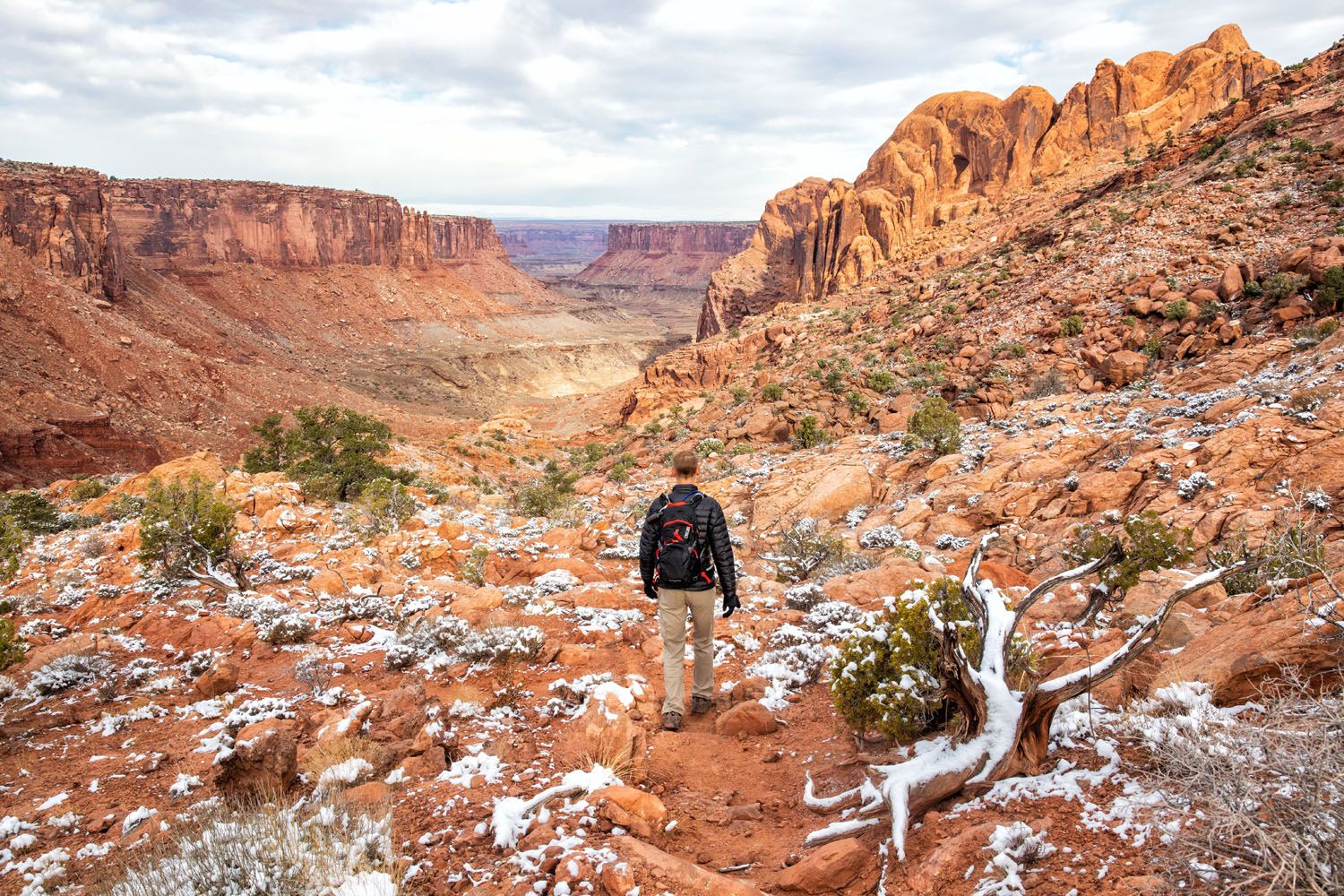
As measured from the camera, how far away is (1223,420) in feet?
28.0

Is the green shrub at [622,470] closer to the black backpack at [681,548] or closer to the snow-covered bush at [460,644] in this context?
the snow-covered bush at [460,644]

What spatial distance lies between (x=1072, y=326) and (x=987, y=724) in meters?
17.9

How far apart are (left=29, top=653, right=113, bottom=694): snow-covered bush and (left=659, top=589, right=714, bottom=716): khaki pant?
4765 millimetres

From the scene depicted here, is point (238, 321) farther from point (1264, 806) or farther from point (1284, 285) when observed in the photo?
point (1264, 806)

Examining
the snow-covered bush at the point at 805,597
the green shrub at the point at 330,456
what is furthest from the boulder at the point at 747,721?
the green shrub at the point at 330,456

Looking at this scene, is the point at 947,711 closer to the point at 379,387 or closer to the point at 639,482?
the point at 639,482

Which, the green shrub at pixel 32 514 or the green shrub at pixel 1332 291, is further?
the green shrub at pixel 32 514

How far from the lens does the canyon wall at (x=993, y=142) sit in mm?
38188

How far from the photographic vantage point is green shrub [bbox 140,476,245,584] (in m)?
8.05

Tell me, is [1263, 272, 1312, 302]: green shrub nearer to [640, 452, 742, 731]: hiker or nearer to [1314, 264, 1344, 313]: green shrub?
[1314, 264, 1344, 313]: green shrub

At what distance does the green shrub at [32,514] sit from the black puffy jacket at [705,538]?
48.9 feet

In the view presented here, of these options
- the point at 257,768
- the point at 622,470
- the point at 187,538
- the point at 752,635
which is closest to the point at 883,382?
the point at 622,470

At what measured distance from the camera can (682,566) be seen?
454cm

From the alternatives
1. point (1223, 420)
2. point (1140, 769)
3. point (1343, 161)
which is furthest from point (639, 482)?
point (1343, 161)
